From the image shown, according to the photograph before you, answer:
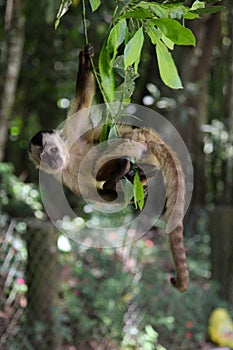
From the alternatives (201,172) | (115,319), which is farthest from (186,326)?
(201,172)

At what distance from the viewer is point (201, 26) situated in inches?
249

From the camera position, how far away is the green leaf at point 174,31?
1426mm

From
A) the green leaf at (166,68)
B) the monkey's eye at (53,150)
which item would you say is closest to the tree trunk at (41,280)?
the monkey's eye at (53,150)

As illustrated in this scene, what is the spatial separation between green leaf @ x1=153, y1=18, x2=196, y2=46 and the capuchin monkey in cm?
96

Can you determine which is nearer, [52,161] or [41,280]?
[52,161]

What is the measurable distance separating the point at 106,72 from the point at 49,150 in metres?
1.61

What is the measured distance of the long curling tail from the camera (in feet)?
8.99

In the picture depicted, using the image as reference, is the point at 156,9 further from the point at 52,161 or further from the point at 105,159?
the point at 52,161

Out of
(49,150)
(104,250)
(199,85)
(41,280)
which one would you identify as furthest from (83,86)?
(199,85)

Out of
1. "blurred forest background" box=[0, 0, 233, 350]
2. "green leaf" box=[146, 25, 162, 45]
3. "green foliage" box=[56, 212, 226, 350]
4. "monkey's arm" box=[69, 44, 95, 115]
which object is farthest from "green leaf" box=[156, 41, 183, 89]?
"green foliage" box=[56, 212, 226, 350]

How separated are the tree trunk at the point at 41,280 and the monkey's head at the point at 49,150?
63 centimetres

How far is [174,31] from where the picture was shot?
1430 millimetres

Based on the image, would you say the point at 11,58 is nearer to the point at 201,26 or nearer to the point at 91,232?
the point at 91,232

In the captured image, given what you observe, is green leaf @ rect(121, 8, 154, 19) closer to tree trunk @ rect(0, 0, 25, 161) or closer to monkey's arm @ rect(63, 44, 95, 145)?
monkey's arm @ rect(63, 44, 95, 145)
